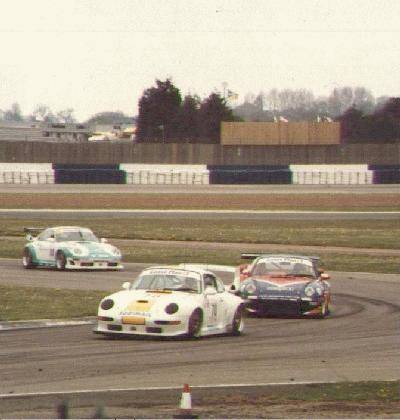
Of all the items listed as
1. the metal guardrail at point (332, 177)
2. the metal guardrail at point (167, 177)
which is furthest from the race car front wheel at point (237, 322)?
the metal guardrail at point (332, 177)

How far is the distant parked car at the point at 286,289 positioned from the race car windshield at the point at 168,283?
128 inches

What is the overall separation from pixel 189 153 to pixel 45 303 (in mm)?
72809

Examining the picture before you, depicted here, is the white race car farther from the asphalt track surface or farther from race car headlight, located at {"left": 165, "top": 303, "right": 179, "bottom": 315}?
the asphalt track surface

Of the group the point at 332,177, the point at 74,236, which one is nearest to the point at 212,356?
the point at 74,236

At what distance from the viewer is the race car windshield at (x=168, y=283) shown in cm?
2023

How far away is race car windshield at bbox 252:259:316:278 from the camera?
24.2 meters

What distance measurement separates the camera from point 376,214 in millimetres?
59500

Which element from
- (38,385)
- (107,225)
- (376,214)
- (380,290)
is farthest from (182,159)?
(38,385)

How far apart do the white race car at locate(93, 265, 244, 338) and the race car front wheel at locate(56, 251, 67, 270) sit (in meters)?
13.1

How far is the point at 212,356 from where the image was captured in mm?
17406

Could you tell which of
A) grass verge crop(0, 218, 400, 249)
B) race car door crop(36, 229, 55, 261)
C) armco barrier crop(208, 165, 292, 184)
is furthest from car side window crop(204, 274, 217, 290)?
armco barrier crop(208, 165, 292, 184)

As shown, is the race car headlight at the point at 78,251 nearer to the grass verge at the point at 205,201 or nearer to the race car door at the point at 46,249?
the race car door at the point at 46,249

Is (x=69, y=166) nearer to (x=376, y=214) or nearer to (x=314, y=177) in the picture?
(x=314, y=177)

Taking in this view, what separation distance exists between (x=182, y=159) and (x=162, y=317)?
3097 inches
